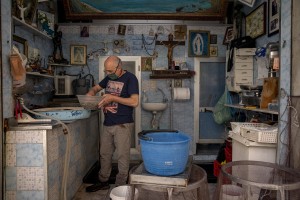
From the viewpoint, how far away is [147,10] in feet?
15.5

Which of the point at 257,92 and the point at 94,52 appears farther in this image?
the point at 94,52

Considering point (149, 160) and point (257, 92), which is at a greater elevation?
point (257, 92)

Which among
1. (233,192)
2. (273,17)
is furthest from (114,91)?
(273,17)

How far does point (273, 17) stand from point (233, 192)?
2.48 m

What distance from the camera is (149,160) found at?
5.04 feet

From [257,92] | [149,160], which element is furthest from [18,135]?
[257,92]

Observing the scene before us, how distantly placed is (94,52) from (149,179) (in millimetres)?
3926

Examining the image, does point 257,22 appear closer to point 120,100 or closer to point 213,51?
point 213,51

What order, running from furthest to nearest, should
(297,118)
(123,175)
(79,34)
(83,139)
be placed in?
(79,34) → (83,139) → (123,175) → (297,118)

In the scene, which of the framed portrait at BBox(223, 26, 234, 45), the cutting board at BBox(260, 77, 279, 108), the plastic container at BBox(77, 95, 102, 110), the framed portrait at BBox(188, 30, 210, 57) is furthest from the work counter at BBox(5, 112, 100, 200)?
the framed portrait at BBox(223, 26, 234, 45)

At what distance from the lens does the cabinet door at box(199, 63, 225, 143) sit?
5.19 metres

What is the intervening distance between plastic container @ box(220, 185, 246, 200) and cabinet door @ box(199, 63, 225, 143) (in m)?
2.69

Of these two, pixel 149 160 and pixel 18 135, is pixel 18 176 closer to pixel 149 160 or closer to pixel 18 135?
pixel 18 135

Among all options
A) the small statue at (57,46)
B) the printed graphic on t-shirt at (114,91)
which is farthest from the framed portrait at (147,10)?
the printed graphic on t-shirt at (114,91)
